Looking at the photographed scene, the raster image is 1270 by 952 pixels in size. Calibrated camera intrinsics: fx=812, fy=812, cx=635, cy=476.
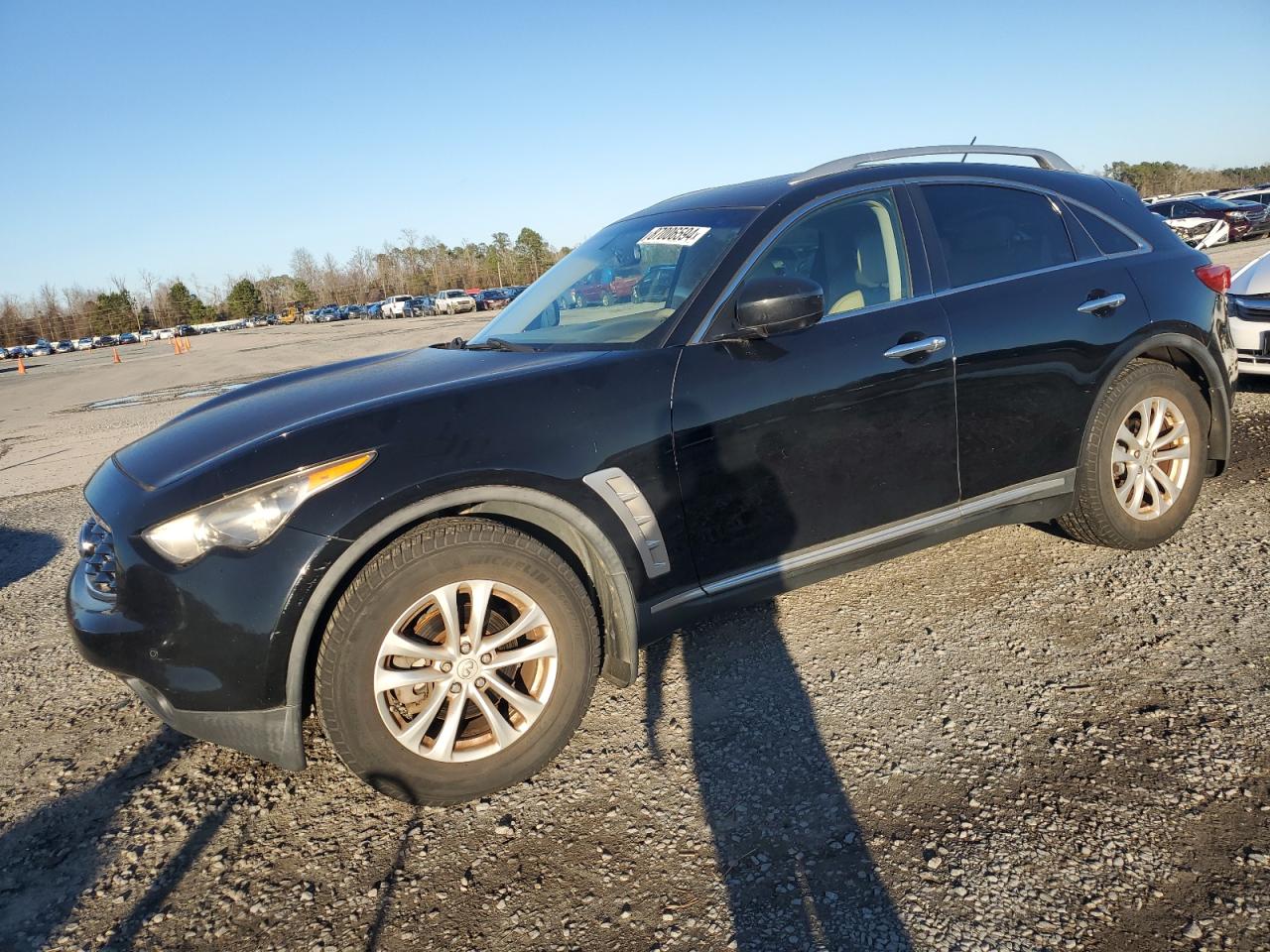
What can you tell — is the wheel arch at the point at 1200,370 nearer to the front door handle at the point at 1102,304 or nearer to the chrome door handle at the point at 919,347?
the front door handle at the point at 1102,304

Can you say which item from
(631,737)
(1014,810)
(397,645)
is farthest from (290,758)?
(1014,810)

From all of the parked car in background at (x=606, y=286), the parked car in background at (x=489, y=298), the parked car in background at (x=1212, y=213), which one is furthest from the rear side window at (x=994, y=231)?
the parked car in background at (x=489, y=298)

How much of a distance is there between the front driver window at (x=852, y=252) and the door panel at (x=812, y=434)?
0.38ft

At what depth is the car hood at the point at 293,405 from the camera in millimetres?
2412

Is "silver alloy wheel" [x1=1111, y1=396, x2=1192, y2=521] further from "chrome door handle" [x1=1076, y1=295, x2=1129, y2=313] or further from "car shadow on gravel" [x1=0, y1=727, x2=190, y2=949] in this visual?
"car shadow on gravel" [x1=0, y1=727, x2=190, y2=949]

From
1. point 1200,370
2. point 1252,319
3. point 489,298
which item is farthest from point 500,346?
point 489,298

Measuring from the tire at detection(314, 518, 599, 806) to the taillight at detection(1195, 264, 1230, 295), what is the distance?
10.9 ft

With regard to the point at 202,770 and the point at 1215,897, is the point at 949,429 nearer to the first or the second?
the point at 1215,897

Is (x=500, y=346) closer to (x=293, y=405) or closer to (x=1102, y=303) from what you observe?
(x=293, y=405)

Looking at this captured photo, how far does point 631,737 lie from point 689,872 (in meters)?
0.68

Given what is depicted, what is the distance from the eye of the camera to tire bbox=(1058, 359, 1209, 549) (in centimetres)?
351

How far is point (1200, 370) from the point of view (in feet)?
12.5

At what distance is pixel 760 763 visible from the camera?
8.23 ft

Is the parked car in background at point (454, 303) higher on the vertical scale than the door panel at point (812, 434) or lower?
higher
